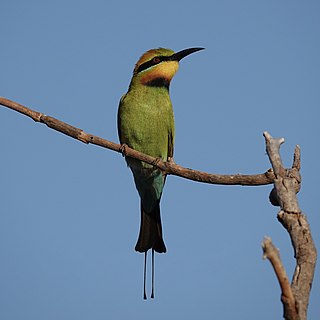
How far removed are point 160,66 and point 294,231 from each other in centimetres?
288

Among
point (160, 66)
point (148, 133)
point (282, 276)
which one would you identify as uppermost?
point (160, 66)

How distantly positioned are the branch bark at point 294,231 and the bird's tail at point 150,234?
1.72 meters

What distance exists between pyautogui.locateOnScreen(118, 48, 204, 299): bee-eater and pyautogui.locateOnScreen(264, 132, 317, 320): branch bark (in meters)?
2.01

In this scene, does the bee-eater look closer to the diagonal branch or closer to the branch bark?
the diagonal branch

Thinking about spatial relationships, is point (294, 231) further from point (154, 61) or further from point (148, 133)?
point (154, 61)

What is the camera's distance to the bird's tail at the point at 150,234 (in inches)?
164

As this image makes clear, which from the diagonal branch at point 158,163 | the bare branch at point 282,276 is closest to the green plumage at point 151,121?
the diagonal branch at point 158,163

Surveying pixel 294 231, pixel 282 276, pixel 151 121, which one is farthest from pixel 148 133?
pixel 282 276

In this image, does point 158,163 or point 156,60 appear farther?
point 156,60

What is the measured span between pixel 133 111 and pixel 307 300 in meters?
3.09

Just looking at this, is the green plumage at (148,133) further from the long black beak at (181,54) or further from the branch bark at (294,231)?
the branch bark at (294,231)

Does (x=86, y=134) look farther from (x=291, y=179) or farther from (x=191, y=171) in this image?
(x=291, y=179)

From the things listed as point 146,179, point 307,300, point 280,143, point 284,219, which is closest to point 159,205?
point 146,179

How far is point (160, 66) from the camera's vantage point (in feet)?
15.3
